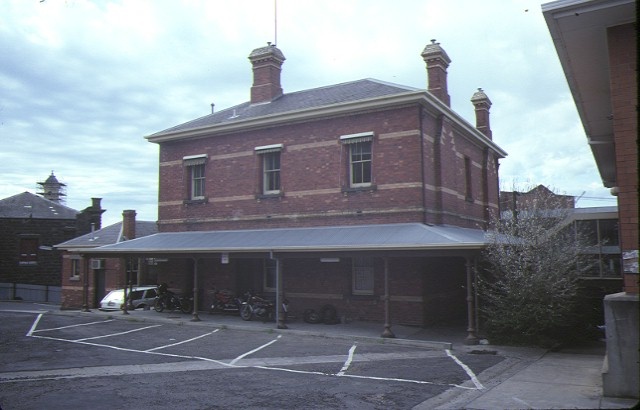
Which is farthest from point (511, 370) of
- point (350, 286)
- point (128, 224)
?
point (128, 224)

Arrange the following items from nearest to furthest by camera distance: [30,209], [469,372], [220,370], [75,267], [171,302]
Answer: [469,372]
[220,370]
[171,302]
[75,267]
[30,209]

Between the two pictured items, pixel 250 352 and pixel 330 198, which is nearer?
pixel 250 352

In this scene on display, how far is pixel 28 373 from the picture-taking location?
10883mm

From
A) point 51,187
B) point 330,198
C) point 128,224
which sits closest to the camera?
point 330,198

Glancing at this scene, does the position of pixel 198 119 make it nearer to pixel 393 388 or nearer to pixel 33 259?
pixel 393 388

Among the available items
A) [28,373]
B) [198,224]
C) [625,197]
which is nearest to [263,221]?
[198,224]

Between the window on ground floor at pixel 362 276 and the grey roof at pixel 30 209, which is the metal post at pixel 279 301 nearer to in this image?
the window on ground floor at pixel 362 276

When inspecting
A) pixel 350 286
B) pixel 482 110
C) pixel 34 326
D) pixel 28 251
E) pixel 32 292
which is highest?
pixel 482 110

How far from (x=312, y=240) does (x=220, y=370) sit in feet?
21.8

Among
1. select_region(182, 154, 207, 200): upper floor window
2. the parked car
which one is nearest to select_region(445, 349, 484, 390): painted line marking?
select_region(182, 154, 207, 200): upper floor window

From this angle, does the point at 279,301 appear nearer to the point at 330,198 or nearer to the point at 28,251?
the point at 330,198

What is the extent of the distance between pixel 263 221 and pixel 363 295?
4846 millimetres

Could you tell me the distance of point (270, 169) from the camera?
20438 millimetres

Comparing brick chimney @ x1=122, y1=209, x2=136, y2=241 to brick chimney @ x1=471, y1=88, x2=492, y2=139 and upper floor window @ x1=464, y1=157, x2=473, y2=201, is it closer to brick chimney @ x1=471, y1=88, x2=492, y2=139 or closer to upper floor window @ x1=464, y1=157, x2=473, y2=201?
upper floor window @ x1=464, y1=157, x2=473, y2=201
